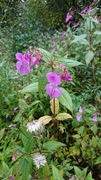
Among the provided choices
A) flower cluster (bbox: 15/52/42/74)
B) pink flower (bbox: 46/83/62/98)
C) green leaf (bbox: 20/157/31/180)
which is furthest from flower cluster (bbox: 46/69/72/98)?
green leaf (bbox: 20/157/31/180)

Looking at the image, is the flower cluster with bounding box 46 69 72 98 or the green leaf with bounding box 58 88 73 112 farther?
the green leaf with bounding box 58 88 73 112

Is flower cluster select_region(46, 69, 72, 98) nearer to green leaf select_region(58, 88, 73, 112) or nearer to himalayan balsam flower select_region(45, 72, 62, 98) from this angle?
himalayan balsam flower select_region(45, 72, 62, 98)

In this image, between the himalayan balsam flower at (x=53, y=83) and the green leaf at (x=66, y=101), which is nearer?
the himalayan balsam flower at (x=53, y=83)

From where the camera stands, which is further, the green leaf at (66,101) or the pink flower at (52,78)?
the green leaf at (66,101)

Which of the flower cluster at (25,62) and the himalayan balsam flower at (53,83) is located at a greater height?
the flower cluster at (25,62)

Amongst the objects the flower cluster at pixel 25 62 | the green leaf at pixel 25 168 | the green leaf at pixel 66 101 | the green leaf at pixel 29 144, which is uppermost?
the flower cluster at pixel 25 62

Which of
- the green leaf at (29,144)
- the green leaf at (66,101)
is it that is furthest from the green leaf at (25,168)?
the green leaf at (66,101)

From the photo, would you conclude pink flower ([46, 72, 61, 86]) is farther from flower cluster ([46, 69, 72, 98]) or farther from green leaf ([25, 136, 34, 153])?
green leaf ([25, 136, 34, 153])

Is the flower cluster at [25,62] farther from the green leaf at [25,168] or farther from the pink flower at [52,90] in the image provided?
the green leaf at [25,168]

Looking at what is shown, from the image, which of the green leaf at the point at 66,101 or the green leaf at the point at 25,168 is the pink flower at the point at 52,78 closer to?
the green leaf at the point at 66,101

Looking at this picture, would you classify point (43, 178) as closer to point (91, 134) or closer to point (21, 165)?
point (21, 165)

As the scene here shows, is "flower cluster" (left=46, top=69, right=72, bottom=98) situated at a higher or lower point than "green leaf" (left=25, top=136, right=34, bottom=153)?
higher

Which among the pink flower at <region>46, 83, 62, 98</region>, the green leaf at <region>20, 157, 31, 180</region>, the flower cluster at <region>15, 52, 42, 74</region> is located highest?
the flower cluster at <region>15, 52, 42, 74</region>

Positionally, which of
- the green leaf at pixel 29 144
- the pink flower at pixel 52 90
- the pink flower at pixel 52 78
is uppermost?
the pink flower at pixel 52 78
